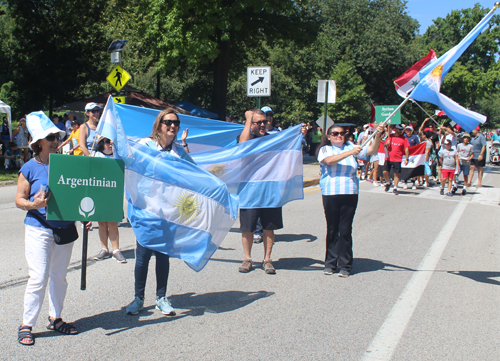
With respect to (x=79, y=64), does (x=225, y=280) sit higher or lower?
lower

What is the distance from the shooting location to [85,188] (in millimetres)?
4016

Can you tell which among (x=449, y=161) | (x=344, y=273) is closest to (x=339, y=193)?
(x=344, y=273)

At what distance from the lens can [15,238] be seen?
7535mm

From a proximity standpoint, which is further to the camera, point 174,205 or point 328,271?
point 328,271

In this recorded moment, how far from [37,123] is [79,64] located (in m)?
25.4

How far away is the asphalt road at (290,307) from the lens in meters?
3.93

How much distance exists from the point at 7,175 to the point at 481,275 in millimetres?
14051

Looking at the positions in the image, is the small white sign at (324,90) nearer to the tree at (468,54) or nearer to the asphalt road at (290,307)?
the asphalt road at (290,307)

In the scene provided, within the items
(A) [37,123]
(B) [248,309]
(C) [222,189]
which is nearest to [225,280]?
(B) [248,309]

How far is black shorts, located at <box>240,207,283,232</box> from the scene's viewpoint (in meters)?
6.05

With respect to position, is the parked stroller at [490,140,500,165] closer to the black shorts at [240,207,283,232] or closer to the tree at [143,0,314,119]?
the tree at [143,0,314,119]

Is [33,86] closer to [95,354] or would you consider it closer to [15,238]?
[15,238]

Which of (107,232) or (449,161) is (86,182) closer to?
(107,232)

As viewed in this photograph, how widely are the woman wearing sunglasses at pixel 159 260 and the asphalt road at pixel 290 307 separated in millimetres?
116
